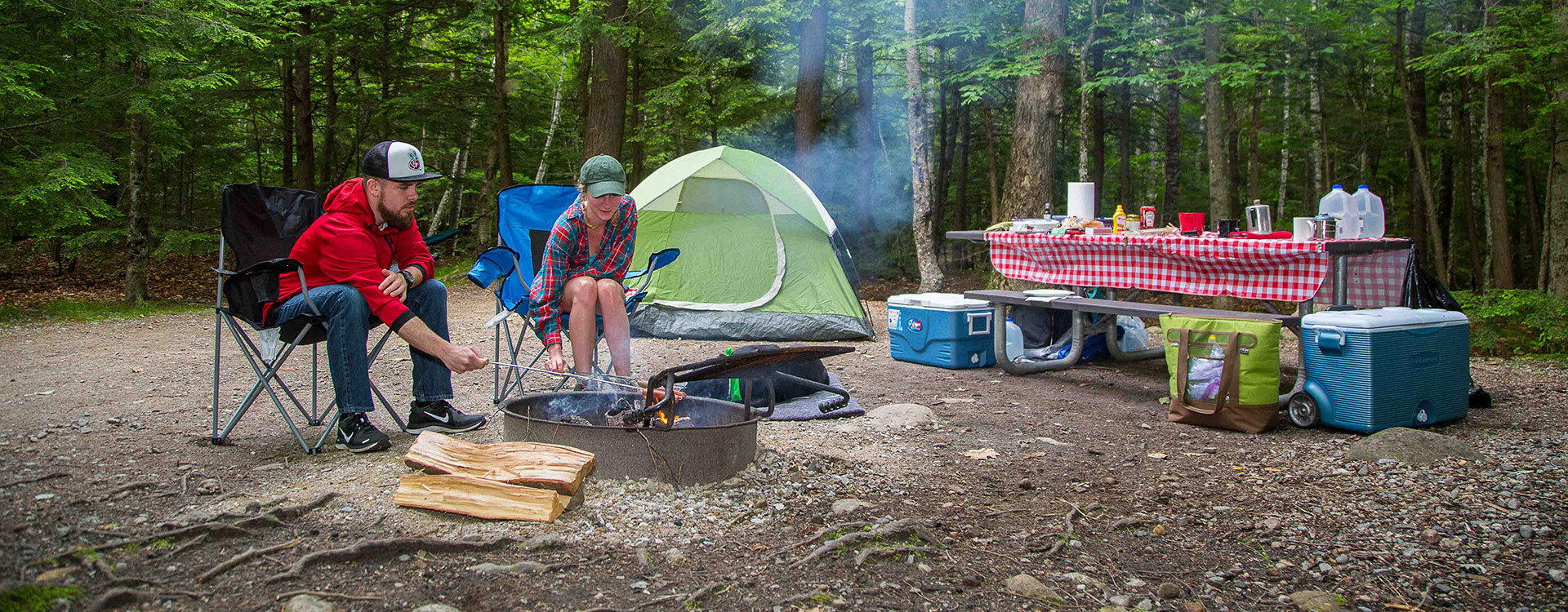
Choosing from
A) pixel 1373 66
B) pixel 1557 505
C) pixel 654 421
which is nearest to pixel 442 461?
pixel 654 421

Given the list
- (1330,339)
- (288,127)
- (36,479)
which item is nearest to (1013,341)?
(1330,339)

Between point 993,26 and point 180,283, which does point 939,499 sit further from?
point 180,283

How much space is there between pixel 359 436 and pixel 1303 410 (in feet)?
10.6

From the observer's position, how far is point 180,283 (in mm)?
9859

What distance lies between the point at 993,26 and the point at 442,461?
9.09m

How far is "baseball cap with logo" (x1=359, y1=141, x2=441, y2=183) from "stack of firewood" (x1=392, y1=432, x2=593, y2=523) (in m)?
0.90

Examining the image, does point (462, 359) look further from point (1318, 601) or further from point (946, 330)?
point (946, 330)

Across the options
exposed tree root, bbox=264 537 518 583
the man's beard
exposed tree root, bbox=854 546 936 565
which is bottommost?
exposed tree root, bbox=854 546 936 565

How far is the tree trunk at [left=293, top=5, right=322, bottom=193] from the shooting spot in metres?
9.31

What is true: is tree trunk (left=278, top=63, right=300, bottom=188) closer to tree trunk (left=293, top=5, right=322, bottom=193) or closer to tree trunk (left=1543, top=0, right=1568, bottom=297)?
tree trunk (left=293, top=5, right=322, bottom=193)

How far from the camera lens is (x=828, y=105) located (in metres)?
13.0

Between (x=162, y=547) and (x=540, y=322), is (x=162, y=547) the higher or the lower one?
the lower one

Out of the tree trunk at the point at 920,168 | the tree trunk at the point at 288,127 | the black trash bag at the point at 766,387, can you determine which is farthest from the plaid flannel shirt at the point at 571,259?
the tree trunk at the point at 288,127

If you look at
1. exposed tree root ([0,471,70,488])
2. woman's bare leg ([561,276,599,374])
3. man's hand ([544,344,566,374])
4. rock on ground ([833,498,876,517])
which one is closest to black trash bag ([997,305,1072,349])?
woman's bare leg ([561,276,599,374])
